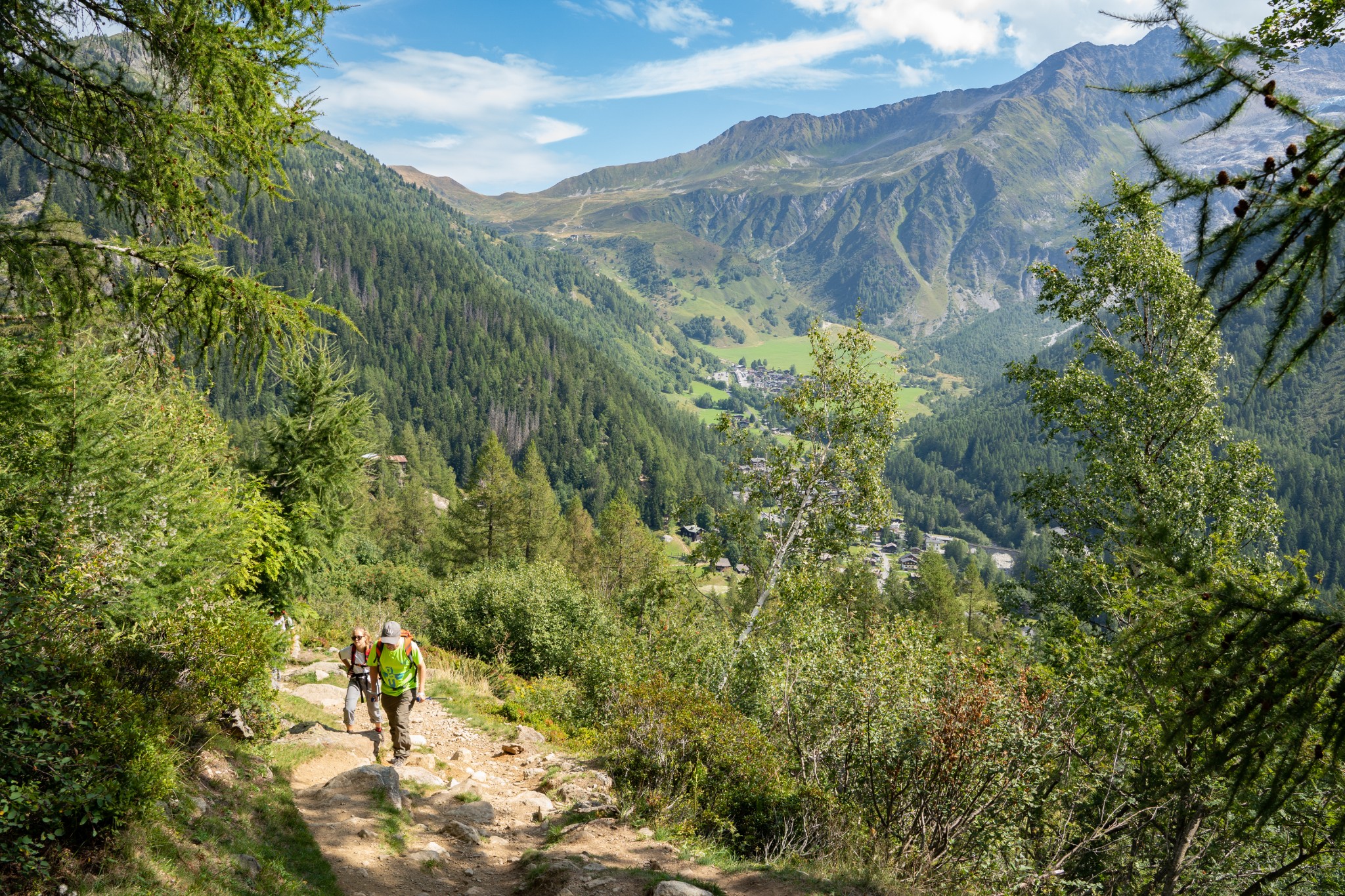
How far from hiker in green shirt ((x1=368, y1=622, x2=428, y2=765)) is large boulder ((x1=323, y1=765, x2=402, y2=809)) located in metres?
1.46

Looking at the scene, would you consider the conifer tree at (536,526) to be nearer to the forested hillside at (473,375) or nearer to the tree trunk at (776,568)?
the tree trunk at (776,568)

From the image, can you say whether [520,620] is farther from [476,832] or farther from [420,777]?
[476,832]

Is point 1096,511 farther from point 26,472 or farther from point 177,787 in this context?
point 26,472

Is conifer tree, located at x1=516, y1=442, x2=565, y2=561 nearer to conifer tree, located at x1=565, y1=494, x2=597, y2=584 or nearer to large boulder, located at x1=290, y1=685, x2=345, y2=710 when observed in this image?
conifer tree, located at x1=565, y1=494, x2=597, y2=584

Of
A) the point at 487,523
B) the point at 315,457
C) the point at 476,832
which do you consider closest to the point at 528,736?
the point at 476,832

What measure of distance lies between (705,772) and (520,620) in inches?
587

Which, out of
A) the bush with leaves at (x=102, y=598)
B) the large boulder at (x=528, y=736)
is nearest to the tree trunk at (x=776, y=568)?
the large boulder at (x=528, y=736)

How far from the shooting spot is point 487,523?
40.8 m

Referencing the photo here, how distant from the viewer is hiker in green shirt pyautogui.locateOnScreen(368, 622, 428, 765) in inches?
416

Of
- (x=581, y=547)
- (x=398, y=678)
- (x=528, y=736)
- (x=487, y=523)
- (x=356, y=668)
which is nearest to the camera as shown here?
(x=398, y=678)

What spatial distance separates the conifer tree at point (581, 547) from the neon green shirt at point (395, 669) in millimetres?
36360

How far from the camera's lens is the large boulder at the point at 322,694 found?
45.3 feet

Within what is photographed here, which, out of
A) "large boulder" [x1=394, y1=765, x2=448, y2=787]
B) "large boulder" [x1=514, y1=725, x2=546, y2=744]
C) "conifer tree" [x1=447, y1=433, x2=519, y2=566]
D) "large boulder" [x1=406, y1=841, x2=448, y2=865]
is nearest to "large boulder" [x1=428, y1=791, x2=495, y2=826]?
"large boulder" [x1=394, y1=765, x2=448, y2=787]

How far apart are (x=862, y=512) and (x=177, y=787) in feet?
44.8
